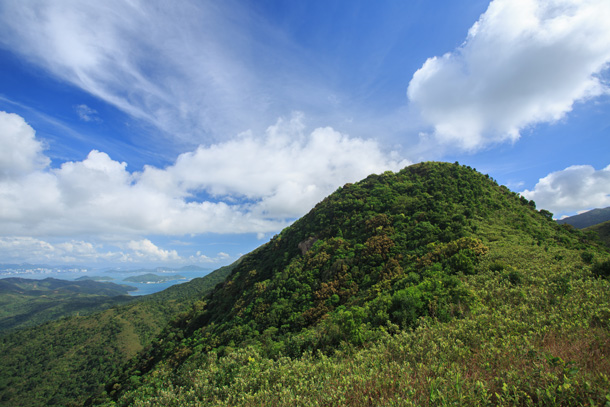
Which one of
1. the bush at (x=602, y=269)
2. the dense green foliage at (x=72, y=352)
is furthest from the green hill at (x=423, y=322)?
the dense green foliage at (x=72, y=352)

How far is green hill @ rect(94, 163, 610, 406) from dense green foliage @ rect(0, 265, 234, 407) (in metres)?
73.1

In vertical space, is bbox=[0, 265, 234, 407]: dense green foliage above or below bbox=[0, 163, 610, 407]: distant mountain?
below

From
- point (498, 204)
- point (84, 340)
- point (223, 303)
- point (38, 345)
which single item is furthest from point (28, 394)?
point (498, 204)

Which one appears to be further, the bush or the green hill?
the bush

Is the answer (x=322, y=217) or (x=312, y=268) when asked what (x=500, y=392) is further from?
(x=322, y=217)

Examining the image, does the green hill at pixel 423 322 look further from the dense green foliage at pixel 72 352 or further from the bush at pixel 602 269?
the dense green foliage at pixel 72 352

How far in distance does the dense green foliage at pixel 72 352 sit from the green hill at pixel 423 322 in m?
73.1

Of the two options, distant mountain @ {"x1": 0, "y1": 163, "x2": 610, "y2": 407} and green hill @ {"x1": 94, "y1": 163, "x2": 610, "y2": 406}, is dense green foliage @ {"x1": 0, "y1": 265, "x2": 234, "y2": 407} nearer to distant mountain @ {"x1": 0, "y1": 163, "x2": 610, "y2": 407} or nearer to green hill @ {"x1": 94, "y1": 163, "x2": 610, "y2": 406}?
distant mountain @ {"x1": 0, "y1": 163, "x2": 610, "y2": 407}

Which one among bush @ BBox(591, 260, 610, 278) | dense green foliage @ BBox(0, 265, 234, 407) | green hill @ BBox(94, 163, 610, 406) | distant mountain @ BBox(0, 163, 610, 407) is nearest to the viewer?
green hill @ BBox(94, 163, 610, 406)

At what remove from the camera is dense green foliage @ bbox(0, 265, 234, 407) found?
340 ft

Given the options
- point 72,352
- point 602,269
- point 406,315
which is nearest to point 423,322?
point 406,315

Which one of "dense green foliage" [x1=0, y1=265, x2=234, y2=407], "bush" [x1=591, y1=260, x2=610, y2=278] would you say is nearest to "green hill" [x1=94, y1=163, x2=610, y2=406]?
"bush" [x1=591, y1=260, x2=610, y2=278]

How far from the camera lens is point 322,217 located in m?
59.4

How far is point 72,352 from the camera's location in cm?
12125
